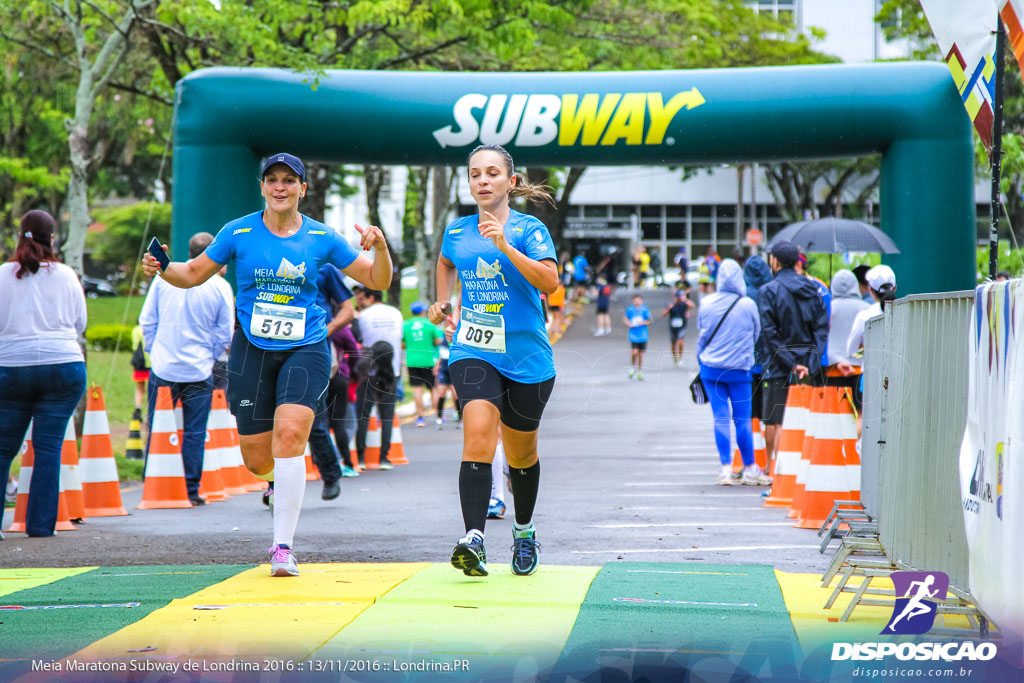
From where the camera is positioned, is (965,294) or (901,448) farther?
(901,448)

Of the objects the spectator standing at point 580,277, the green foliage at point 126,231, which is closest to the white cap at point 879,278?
the spectator standing at point 580,277

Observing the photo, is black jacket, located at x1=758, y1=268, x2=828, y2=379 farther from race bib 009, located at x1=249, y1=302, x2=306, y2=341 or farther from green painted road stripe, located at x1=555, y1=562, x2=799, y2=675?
race bib 009, located at x1=249, y1=302, x2=306, y2=341

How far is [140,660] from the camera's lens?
3861 mm

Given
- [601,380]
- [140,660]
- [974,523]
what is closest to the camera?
[140,660]

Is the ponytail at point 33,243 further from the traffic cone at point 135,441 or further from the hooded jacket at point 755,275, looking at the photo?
the hooded jacket at point 755,275

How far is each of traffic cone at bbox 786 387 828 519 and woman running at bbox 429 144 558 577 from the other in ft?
10.7

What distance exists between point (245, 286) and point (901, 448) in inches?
118

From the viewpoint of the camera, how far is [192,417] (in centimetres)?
952

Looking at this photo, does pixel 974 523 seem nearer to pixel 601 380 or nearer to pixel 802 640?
pixel 802 640

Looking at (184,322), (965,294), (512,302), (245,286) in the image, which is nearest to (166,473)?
(184,322)

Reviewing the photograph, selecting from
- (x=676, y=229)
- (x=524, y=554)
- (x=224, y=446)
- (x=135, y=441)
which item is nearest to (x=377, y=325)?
(x=224, y=446)

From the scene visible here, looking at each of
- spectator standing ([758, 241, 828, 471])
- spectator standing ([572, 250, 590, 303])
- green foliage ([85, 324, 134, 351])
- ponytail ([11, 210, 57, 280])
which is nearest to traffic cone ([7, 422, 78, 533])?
ponytail ([11, 210, 57, 280])

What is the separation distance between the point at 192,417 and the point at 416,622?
544 centimetres

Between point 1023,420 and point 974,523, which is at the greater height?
point 1023,420
